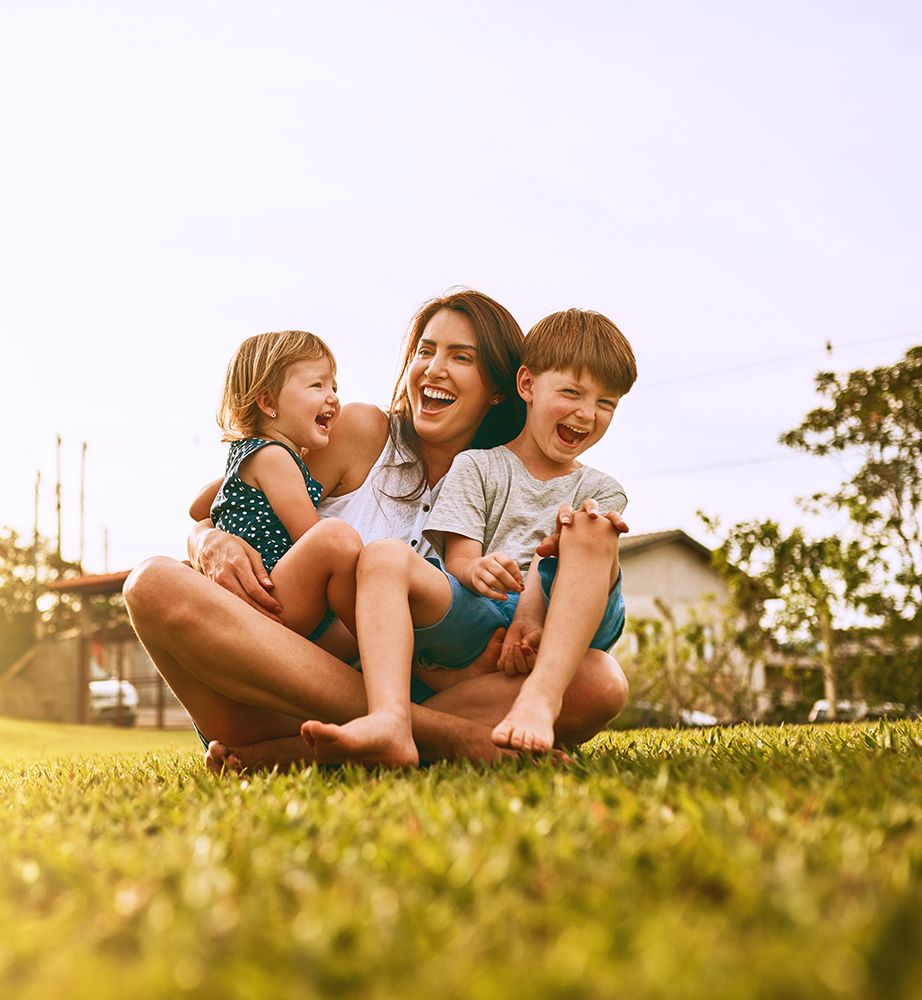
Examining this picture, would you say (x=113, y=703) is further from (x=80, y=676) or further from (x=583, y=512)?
(x=583, y=512)

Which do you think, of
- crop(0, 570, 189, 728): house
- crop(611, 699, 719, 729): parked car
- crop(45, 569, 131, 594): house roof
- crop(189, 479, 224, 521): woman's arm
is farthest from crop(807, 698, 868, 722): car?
crop(0, 570, 189, 728): house

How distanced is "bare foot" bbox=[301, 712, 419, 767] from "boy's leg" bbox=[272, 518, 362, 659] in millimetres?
437

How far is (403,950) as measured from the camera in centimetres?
112

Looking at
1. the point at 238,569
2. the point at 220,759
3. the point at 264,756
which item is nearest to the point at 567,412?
the point at 238,569

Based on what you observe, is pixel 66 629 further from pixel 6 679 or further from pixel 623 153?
pixel 623 153

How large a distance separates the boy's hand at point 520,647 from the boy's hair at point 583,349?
0.88 metres

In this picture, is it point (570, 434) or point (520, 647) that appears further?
point (570, 434)

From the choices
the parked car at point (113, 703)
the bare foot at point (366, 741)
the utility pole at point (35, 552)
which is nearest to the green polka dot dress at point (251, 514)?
the bare foot at point (366, 741)

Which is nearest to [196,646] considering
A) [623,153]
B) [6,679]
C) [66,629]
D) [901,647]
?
[623,153]

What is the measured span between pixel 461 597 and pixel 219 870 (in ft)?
5.32

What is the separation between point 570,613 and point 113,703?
25.0m

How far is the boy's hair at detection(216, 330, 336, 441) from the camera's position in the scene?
11.8ft

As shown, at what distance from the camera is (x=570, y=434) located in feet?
11.6

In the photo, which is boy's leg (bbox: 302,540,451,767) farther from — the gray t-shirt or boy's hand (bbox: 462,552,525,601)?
the gray t-shirt
